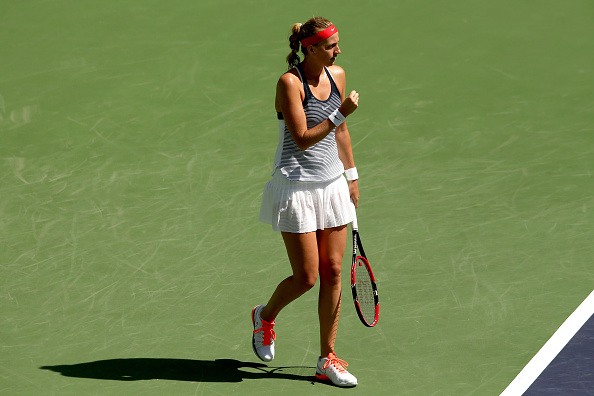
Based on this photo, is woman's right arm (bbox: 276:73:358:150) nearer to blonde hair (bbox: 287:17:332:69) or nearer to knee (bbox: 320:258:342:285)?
blonde hair (bbox: 287:17:332:69)

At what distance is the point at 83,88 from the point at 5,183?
207 cm

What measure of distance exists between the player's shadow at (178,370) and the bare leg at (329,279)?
31 centimetres

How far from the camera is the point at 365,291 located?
6168 millimetres

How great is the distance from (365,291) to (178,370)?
1332 mm

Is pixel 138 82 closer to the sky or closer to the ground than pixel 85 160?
closer to the sky

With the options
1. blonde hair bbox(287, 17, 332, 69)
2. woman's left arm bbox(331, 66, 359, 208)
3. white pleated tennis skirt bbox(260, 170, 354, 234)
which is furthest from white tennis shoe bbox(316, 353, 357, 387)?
blonde hair bbox(287, 17, 332, 69)

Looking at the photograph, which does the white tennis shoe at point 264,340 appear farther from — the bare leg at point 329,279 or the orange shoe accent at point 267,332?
the bare leg at point 329,279

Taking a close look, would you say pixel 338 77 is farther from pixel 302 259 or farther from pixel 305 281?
pixel 305 281

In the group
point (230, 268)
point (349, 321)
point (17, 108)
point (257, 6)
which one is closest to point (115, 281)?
point (230, 268)

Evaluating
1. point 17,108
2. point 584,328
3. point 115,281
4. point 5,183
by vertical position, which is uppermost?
point 17,108

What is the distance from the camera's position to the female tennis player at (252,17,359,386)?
5562mm

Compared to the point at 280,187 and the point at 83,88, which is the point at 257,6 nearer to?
the point at 83,88

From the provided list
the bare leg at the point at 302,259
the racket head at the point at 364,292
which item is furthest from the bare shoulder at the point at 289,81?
the racket head at the point at 364,292

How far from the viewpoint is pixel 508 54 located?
38.5 feet
